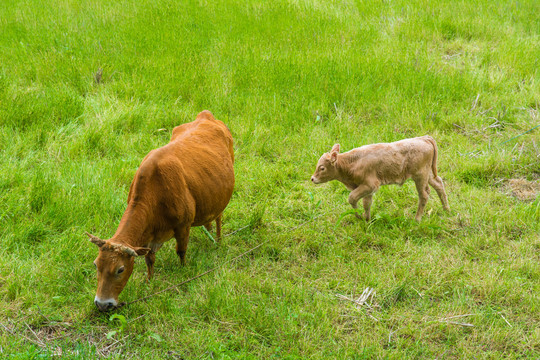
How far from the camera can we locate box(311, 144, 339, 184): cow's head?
5.37 metres

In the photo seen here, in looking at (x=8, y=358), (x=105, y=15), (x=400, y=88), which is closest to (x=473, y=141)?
(x=400, y=88)

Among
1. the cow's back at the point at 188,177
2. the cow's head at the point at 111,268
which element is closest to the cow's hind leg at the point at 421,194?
the cow's back at the point at 188,177

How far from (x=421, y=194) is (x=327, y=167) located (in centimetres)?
108

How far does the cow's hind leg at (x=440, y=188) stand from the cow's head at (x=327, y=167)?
112 centimetres

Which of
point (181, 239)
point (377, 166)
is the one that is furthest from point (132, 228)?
point (377, 166)

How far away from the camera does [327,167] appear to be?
5.43m

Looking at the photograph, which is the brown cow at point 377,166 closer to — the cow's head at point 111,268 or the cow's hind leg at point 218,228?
the cow's hind leg at point 218,228

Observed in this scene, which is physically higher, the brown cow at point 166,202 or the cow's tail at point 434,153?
the brown cow at point 166,202

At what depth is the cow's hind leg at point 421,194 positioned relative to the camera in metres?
5.53

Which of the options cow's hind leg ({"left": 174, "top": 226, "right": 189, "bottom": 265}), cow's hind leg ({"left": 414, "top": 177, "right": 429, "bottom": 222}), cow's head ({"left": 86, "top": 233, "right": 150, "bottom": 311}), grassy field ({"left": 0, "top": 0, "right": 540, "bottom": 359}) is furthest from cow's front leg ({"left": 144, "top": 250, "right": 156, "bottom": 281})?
cow's hind leg ({"left": 414, "top": 177, "right": 429, "bottom": 222})

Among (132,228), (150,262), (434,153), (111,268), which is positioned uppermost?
(132,228)

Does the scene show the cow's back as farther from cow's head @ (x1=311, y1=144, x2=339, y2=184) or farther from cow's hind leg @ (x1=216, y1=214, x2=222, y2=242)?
cow's head @ (x1=311, y1=144, x2=339, y2=184)

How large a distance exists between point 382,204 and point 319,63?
11.8 feet

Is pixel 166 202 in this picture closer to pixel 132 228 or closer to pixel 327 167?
pixel 132 228
